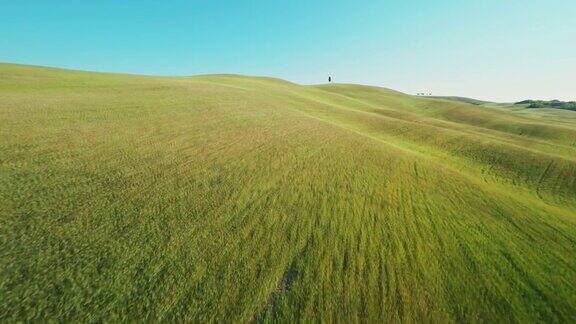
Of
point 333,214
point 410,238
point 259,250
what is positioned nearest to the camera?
point 259,250

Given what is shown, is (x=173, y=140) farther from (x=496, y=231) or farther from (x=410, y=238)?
(x=496, y=231)

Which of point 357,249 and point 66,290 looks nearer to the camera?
point 66,290

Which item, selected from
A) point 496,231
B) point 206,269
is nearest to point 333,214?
point 206,269

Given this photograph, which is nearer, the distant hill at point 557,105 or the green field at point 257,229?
the green field at point 257,229

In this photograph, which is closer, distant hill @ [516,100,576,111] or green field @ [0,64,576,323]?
green field @ [0,64,576,323]

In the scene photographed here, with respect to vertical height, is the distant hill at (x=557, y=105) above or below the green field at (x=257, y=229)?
above

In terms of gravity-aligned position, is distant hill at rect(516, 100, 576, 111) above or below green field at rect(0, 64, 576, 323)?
above

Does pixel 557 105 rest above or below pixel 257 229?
above

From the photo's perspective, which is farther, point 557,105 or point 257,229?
point 557,105
